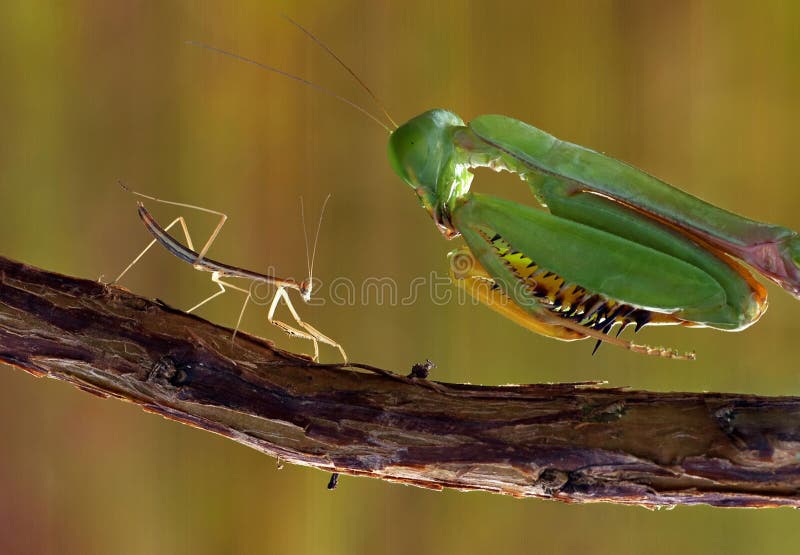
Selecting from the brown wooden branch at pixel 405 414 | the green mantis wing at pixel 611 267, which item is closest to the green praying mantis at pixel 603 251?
the green mantis wing at pixel 611 267

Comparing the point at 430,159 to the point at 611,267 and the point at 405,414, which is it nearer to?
the point at 611,267

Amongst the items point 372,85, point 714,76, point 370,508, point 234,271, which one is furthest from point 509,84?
point 370,508

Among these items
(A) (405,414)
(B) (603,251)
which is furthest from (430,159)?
(A) (405,414)

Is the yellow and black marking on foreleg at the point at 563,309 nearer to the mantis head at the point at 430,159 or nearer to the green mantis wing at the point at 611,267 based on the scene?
the green mantis wing at the point at 611,267

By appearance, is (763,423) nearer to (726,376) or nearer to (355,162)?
(726,376)

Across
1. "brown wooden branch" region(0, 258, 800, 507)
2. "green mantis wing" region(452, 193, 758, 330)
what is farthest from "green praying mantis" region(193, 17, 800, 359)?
"brown wooden branch" region(0, 258, 800, 507)

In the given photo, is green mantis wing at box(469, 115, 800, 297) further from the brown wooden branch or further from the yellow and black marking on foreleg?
the brown wooden branch
